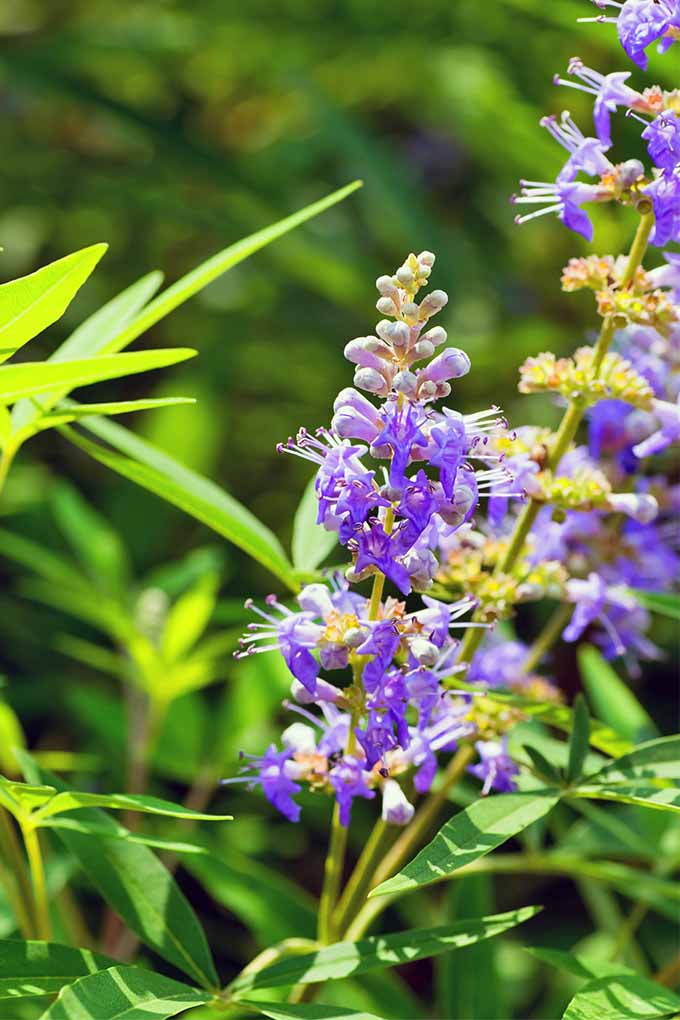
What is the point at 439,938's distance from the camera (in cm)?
139

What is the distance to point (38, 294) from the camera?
1.31 metres

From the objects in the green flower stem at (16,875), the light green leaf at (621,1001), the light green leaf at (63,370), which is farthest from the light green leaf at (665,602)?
the green flower stem at (16,875)

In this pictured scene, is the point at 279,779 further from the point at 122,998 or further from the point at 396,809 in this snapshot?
the point at 122,998

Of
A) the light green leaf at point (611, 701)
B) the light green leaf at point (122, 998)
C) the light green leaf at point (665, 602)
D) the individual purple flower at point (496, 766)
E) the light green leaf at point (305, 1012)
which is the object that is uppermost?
the light green leaf at point (665, 602)

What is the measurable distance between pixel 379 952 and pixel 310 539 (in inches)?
22.0

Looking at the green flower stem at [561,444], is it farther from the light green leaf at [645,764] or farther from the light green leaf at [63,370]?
the light green leaf at [63,370]

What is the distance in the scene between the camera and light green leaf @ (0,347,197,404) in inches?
49.9

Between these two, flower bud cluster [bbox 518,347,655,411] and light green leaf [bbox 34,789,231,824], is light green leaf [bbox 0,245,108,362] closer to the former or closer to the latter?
light green leaf [bbox 34,789,231,824]

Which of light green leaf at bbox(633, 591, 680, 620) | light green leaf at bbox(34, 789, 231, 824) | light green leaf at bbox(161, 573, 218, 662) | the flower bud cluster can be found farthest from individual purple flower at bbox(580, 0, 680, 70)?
light green leaf at bbox(161, 573, 218, 662)

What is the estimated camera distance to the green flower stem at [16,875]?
155 centimetres

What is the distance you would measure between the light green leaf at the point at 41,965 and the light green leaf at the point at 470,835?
1.19 ft

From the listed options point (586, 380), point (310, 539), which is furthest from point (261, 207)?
point (586, 380)

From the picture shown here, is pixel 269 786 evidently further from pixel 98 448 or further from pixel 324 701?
pixel 98 448

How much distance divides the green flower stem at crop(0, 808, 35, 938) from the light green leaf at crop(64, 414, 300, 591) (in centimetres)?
44
